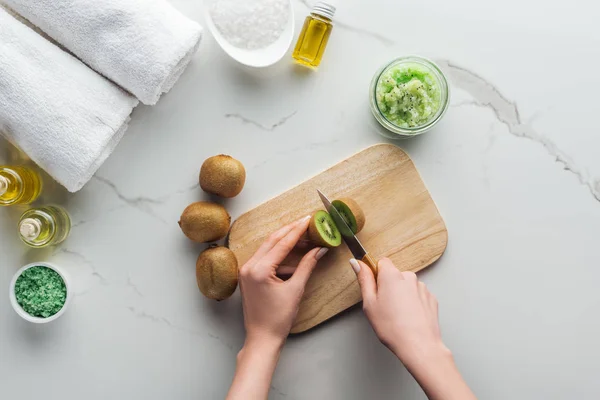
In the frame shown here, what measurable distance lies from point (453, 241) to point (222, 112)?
61 cm

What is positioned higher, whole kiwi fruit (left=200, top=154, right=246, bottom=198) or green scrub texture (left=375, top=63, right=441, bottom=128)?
green scrub texture (left=375, top=63, right=441, bottom=128)

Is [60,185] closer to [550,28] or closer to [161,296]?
[161,296]

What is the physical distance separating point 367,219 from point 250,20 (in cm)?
50

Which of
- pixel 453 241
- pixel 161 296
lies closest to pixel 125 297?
pixel 161 296

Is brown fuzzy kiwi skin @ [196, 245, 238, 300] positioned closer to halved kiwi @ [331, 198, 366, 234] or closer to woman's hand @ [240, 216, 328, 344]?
woman's hand @ [240, 216, 328, 344]

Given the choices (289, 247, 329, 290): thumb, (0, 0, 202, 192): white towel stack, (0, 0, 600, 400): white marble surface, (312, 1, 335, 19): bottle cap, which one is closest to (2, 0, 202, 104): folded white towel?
(0, 0, 202, 192): white towel stack

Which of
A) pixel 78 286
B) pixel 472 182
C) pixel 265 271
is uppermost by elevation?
pixel 472 182

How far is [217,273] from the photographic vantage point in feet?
3.55

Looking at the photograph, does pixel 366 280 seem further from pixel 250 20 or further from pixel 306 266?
pixel 250 20

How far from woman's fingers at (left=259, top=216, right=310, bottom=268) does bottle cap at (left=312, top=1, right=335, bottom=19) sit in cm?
45

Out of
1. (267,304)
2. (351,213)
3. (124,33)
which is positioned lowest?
(267,304)

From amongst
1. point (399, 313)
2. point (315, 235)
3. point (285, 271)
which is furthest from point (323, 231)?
point (399, 313)

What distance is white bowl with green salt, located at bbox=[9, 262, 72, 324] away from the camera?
1.12 meters

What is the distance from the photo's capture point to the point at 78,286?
1.21 m
